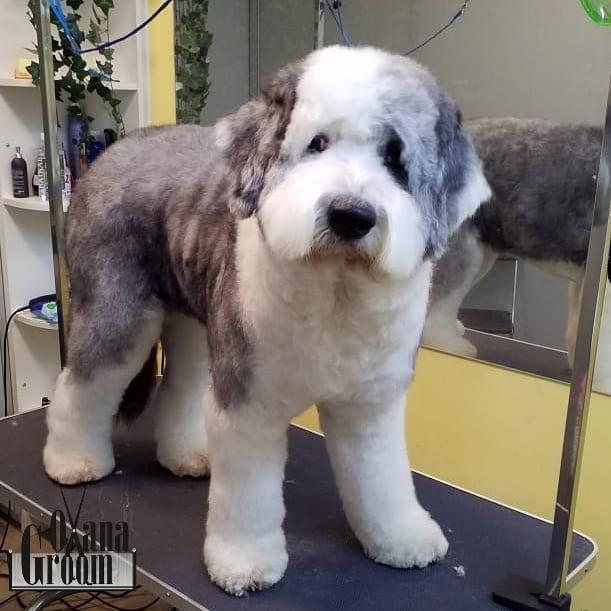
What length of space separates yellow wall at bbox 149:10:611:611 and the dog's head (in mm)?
853

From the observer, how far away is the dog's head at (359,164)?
31.8 inches

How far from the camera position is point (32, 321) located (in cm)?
212

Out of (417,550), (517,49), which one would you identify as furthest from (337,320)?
(517,49)

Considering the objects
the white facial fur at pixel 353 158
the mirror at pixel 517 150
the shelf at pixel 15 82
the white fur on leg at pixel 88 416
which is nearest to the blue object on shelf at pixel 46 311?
the shelf at pixel 15 82

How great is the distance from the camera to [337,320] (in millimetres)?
958

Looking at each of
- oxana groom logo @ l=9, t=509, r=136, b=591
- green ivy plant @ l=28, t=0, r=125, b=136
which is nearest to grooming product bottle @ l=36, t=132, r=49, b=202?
green ivy plant @ l=28, t=0, r=125, b=136

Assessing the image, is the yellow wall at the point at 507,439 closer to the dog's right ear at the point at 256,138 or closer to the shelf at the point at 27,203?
the dog's right ear at the point at 256,138

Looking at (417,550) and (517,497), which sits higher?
(417,550)

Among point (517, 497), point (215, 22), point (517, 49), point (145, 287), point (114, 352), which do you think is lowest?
point (517, 497)

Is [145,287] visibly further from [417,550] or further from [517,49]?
[517,49]

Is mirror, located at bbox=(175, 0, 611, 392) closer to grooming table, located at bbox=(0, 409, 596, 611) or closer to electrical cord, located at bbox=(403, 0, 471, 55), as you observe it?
electrical cord, located at bbox=(403, 0, 471, 55)

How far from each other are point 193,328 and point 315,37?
759 millimetres

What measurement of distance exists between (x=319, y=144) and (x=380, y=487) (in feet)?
1.91

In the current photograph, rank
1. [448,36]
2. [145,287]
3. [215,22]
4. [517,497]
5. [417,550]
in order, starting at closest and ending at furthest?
[417,550], [145,287], [448,36], [517,497], [215,22]
